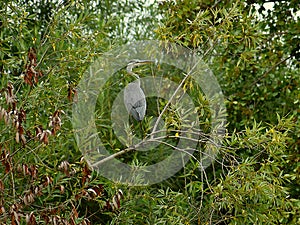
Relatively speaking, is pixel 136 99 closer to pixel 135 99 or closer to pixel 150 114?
pixel 135 99

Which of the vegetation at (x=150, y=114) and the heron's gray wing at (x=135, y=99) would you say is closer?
the vegetation at (x=150, y=114)

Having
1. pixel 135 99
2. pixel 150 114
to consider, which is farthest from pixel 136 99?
pixel 150 114

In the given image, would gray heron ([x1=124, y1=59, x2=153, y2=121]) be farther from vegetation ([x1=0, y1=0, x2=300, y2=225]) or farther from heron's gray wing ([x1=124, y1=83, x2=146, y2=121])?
vegetation ([x1=0, y1=0, x2=300, y2=225])

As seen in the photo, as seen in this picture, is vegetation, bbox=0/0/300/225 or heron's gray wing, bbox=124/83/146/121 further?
heron's gray wing, bbox=124/83/146/121

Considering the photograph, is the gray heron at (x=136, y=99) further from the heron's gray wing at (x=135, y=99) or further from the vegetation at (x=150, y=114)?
the vegetation at (x=150, y=114)

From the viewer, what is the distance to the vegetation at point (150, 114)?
3.05 m

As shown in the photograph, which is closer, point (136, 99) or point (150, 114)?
point (136, 99)

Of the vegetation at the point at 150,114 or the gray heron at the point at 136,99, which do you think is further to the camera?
the gray heron at the point at 136,99

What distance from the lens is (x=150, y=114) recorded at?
4.36 m

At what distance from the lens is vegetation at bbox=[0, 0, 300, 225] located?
120 inches

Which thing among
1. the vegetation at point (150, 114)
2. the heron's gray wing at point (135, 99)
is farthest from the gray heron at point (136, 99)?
the vegetation at point (150, 114)

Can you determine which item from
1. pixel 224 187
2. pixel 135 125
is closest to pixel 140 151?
pixel 135 125

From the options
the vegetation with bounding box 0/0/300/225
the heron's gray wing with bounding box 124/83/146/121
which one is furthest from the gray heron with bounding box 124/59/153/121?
the vegetation with bounding box 0/0/300/225

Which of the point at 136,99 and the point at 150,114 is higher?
the point at 136,99
